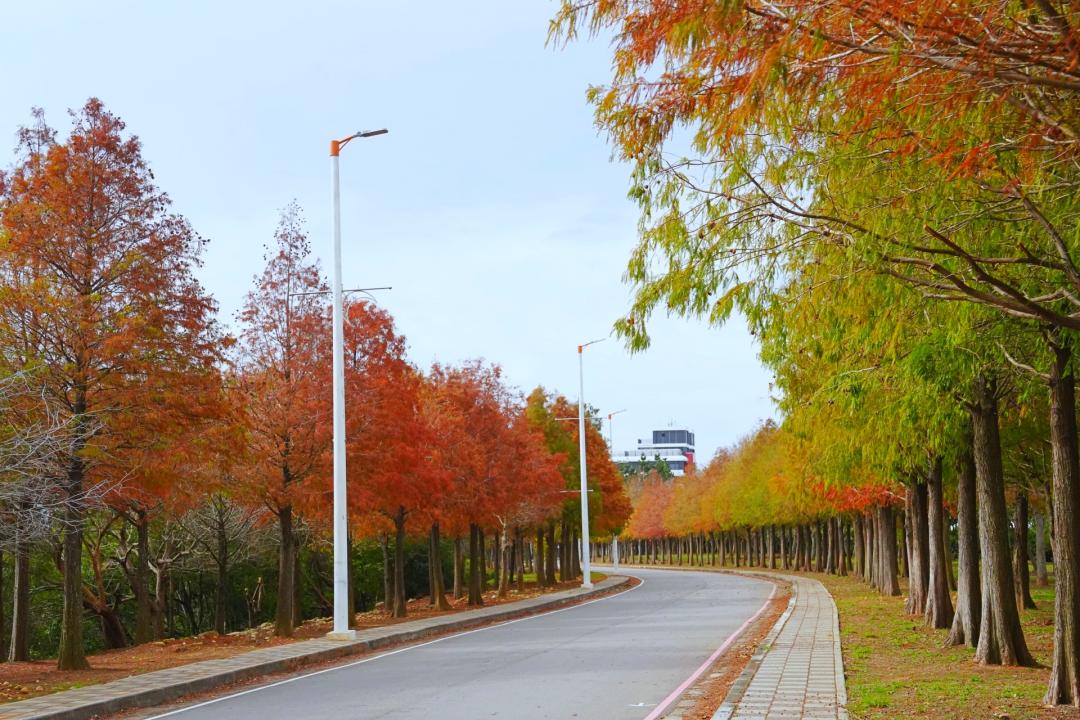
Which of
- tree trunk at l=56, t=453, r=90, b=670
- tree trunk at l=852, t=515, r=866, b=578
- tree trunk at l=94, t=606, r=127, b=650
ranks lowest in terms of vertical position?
tree trunk at l=94, t=606, r=127, b=650

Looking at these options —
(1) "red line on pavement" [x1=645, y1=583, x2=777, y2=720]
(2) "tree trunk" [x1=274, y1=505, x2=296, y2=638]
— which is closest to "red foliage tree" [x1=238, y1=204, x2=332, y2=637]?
(2) "tree trunk" [x1=274, y1=505, x2=296, y2=638]

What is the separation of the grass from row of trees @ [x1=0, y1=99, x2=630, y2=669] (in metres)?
11.6

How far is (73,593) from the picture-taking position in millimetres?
19625

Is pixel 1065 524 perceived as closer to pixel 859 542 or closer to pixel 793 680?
pixel 793 680

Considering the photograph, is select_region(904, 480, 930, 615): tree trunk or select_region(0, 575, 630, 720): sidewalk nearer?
select_region(0, 575, 630, 720): sidewalk

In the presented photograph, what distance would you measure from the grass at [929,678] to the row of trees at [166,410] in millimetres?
11603

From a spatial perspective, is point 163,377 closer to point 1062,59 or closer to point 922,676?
point 922,676

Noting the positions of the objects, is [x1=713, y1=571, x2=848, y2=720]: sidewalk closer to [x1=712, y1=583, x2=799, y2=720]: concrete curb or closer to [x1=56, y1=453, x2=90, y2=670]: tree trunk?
[x1=712, y1=583, x2=799, y2=720]: concrete curb

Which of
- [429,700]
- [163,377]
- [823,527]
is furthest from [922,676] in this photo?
[823,527]

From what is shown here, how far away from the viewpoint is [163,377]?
20188 millimetres

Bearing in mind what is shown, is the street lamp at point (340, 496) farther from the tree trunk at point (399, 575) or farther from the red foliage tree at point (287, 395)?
the tree trunk at point (399, 575)

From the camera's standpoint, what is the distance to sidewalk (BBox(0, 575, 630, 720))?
13.5 metres

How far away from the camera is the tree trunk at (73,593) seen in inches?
754

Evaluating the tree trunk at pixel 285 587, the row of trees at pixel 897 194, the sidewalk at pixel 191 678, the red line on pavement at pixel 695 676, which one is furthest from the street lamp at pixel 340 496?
the row of trees at pixel 897 194
